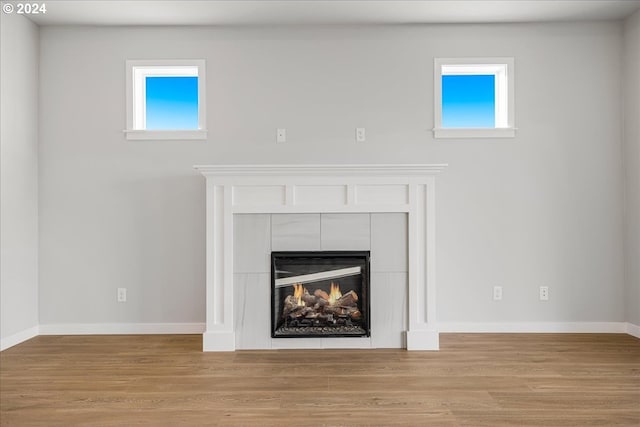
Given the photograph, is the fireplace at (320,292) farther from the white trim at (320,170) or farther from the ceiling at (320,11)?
the ceiling at (320,11)

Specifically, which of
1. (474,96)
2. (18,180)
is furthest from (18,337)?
(474,96)

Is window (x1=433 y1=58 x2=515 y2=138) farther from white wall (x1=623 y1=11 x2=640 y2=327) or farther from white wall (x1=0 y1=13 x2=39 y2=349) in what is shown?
white wall (x1=0 y1=13 x2=39 y2=349)

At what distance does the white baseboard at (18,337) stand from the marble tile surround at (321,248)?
1761mm

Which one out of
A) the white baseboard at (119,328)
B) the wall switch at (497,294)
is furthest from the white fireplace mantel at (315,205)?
the wall switch at (497,294)

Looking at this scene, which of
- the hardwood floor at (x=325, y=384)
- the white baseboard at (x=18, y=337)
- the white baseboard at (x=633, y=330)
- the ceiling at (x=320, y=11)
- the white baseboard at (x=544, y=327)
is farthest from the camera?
the white baseboard at (x=544, y=327)

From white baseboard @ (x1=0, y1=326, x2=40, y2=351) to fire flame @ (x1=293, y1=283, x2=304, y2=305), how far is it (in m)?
2.21

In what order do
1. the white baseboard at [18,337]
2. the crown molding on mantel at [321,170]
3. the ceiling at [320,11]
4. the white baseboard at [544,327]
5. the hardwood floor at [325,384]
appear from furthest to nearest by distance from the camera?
the white baseboard at [544,327]
the ceiling at [320,11]
the white baseboard at [18,337]
the crown molding on mantel at [321,170]
the hardwood floor at [325,384]

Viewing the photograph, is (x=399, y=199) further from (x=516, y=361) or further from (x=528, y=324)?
(x=528, y=324)

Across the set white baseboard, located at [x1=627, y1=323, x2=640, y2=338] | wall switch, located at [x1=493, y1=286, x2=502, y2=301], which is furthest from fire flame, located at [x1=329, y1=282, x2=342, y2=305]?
white baseboard, located at [x1=627, y1=323, x2=640, y2=338]

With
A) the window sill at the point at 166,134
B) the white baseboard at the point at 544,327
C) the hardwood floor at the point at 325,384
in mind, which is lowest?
the hardwood floor at the point at 325,384

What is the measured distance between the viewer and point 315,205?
3668mm

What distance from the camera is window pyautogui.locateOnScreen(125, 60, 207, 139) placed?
13.9 feet

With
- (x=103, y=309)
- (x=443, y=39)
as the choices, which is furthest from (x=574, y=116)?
(x=103, y=309)

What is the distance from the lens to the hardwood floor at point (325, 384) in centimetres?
240
